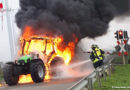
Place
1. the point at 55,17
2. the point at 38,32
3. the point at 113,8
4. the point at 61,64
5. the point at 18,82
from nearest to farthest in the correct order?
the point at 18,82 → the point at 61,64 → the point at 38,32 → the point at 55,17 → the point at 113,8

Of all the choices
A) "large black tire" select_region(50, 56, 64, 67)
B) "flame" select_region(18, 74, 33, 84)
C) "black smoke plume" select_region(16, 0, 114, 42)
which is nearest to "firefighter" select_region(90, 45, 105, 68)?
"large black tire" select_region(50, 56, 64, 67)

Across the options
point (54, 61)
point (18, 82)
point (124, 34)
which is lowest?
Answer: point (18, 82)

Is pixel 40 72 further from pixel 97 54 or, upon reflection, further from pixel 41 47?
pixel 97 54

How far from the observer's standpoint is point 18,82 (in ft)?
53.9

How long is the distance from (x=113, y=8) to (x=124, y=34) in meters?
2.23

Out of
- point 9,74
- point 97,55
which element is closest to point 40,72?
point 9,74

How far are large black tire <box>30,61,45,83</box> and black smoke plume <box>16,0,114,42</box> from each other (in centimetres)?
578

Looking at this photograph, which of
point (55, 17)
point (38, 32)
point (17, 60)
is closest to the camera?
point (17, 60)

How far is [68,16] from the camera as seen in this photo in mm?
22578

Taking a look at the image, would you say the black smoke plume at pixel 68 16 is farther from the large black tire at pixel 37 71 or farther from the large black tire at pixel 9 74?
the large black tire at pixel 9 74

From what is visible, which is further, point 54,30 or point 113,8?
point 113,8

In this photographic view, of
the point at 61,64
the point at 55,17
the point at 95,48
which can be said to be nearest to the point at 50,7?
the point at 55,17

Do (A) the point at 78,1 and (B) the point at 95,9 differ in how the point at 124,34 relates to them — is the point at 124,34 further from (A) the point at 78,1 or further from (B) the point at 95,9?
(A) the point at 78,1

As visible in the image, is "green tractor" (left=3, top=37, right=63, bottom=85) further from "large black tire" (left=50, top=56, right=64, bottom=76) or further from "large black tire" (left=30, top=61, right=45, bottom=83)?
"large black tire" (left=50, top=56, right=64, bottom=76)
